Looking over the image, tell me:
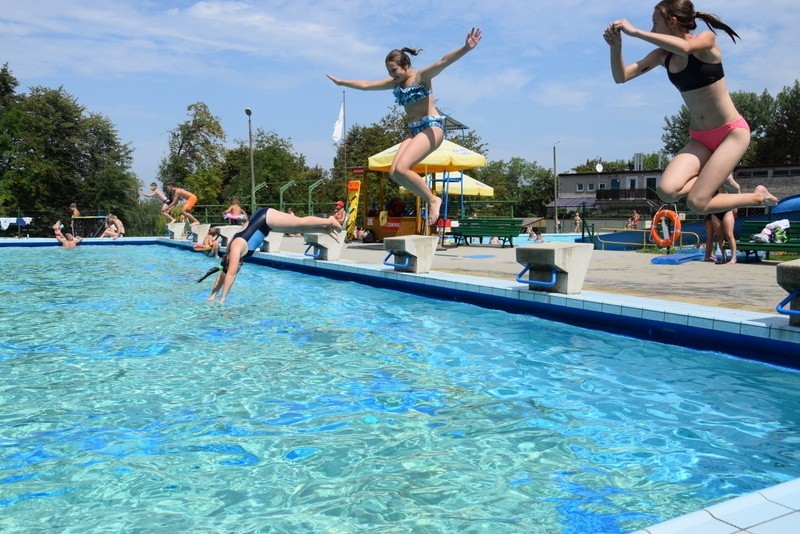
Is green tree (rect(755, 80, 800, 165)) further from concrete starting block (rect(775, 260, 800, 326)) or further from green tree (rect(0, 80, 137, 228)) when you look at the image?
concrete starting block (rect(775, 260, 800, 326))

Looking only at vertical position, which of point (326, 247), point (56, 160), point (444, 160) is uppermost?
point (56, 160)

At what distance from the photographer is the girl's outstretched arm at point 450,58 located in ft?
18.5

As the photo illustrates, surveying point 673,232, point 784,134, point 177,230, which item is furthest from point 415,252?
point 784,134

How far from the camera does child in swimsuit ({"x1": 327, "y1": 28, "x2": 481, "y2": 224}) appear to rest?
6172 mm

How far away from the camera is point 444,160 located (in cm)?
1481

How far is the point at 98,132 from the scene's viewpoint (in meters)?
36.6

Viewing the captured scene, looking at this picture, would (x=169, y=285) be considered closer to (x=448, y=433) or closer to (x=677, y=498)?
(x=448, y=433)

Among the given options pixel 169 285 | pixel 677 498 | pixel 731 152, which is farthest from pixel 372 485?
pixel 169 285

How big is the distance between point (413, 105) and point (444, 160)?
8.49 metres

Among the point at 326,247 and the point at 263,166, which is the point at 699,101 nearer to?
the point at 326,247

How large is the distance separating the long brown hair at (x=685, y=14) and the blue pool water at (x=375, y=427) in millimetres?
2513

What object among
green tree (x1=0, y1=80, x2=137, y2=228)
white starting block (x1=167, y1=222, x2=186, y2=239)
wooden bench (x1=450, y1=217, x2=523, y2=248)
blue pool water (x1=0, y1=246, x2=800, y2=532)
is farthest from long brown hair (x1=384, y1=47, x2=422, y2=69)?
green tree (x1=0, y1=80, x2=137, y2=228)

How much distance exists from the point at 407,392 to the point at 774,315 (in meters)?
3.24

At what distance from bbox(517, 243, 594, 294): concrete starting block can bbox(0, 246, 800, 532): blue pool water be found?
452 millimetres
